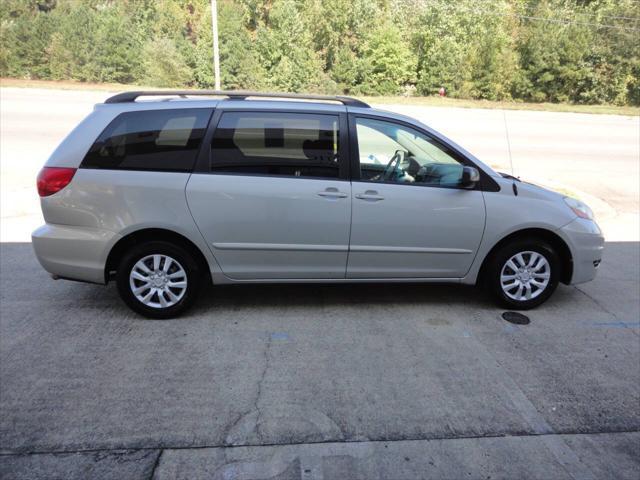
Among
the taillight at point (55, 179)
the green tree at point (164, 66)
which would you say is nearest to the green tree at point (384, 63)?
the green tree at point (164, 66)

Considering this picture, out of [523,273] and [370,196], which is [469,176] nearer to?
[370,196]

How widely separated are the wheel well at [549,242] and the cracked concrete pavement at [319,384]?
37 cm

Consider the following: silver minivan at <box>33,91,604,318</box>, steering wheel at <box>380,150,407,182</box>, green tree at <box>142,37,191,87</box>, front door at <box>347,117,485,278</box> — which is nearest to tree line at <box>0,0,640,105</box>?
green tree at <box>142,37,191,87</box>

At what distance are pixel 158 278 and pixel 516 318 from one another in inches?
121

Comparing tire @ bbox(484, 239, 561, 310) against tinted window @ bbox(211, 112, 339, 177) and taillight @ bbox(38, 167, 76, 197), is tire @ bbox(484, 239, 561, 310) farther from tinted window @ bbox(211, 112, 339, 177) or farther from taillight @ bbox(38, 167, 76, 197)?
taillight @ bbox(38, 167, 76, 197)

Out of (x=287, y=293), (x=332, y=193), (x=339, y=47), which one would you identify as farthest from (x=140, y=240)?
(x=339, y=47)

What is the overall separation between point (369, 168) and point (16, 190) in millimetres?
6993

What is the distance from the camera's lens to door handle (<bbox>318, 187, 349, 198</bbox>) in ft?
14.2

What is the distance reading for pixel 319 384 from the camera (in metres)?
3.51

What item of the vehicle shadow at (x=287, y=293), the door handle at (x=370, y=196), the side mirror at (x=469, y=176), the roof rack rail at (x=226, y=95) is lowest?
the vehicle shadow at (x=287, y=293)

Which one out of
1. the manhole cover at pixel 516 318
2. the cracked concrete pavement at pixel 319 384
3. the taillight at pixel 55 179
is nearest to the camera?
the cracked concrete pavement at pixel 319 384

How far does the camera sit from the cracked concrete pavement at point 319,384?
2805mm

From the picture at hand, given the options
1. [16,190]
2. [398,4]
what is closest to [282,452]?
[16,190]

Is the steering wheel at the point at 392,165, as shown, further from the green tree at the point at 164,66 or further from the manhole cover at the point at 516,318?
the green tree at the point at 164,66
